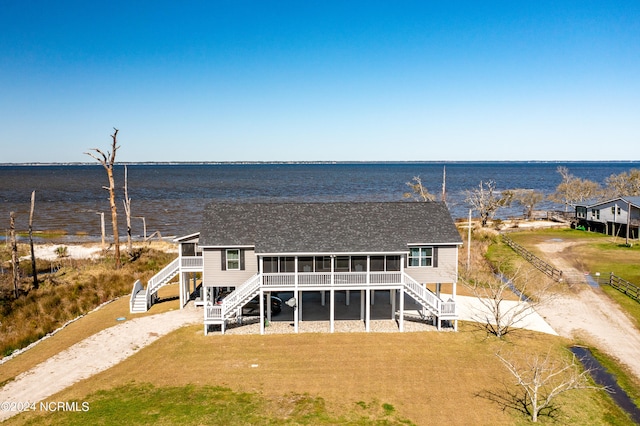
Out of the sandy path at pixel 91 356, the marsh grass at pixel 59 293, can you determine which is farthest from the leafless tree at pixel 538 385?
the marsh grass at pixel 59 293

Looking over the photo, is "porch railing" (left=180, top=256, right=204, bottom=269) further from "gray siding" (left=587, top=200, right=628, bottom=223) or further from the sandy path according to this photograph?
"gray siding" (left=587, top=200, right=628, bottom=223)

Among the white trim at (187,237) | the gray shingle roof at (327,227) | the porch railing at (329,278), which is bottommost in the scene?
the porch railing at (329,278)

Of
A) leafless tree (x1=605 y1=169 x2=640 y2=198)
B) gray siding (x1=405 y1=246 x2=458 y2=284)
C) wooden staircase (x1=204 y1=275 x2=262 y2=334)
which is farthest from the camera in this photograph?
leafless tree (x1=605 y1=169 x2=640 y2=198)

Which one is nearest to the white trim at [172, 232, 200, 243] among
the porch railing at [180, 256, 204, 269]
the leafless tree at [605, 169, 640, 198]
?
the porch railing at [180, 256, 204, 269]

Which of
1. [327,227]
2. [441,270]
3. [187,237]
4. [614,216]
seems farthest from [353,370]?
[614,216]

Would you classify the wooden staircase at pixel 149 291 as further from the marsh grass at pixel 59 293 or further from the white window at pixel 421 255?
the white window at pixel 421 255

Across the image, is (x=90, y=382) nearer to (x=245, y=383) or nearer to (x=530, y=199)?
(x=245, y=383)

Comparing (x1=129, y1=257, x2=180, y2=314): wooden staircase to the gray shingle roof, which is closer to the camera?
the gray shingle roof
